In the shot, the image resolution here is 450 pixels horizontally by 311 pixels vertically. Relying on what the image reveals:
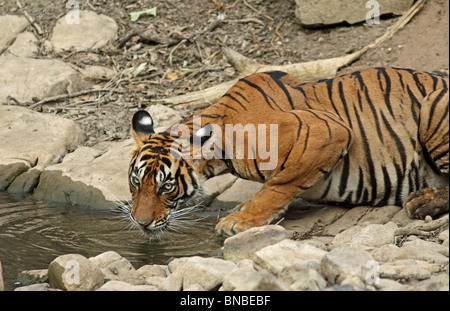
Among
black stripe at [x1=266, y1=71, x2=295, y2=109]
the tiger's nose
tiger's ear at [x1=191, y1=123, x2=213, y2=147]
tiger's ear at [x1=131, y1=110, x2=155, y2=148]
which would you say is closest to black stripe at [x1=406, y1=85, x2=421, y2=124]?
black stripe at [x1=266, y1=71, x2=295, y2=109]

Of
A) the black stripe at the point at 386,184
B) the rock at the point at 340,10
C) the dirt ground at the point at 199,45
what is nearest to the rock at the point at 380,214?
the black stripe at the point at 386,184

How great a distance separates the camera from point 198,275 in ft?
15.7

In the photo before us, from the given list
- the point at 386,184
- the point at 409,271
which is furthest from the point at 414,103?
the point at 409,271

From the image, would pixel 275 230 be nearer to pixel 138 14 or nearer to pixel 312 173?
pixel 312 173

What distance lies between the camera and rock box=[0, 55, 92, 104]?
33.9ft

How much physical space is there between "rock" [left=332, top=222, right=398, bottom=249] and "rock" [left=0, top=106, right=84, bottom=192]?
13.5 feet

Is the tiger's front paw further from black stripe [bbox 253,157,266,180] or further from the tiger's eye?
the tiger's eye

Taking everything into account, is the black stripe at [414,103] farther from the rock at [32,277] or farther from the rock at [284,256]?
the rock at [32,277]

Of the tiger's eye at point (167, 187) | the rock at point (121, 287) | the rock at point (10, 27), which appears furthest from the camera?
the rock at point (10, 27)

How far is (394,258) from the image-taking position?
16.3ft

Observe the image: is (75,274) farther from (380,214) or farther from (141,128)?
(380,214)

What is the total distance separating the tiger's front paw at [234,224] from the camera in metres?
6.26

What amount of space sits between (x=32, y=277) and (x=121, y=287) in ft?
3.07

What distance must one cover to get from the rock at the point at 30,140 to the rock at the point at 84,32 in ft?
8.15
